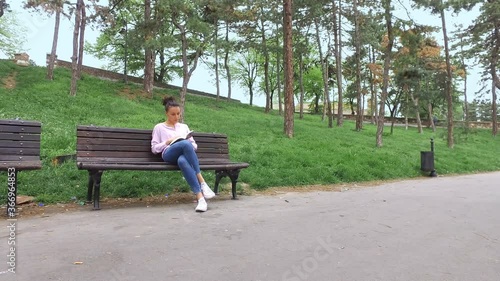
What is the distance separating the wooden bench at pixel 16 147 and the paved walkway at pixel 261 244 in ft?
1.76

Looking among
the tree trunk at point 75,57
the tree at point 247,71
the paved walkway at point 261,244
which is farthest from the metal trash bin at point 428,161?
the tree at point 247,71

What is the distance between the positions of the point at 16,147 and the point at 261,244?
11.1 ft

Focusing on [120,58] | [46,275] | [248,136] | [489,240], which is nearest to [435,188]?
[489,240]

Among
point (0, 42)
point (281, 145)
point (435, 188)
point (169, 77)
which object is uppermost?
point (0, 42)

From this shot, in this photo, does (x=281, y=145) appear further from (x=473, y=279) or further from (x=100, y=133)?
(x=473, y=279)

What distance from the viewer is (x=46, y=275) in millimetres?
2605

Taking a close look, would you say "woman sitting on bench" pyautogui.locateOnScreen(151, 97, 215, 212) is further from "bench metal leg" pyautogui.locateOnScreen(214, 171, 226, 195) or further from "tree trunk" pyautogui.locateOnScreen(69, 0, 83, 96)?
"tree trunk" pyautogui.locateOnScreen(69, 0, 83, 96)

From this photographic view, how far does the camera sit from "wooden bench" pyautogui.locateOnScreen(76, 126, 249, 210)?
Result: 4867 mm

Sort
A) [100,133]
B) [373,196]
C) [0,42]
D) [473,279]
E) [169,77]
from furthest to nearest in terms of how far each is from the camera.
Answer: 1. [169,77]
2. [0,42]
3. [373,196]
4. [100,133]
5. [473,279]

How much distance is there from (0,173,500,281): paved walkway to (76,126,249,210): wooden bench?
1.80ft

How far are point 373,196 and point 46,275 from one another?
5386mm

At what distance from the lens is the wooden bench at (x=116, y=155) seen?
4.87 metres

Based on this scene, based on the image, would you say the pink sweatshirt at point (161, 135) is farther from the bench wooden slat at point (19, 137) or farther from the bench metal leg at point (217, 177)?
the bench wooden slat at point (19, 137)

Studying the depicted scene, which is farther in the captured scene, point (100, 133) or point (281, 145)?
point (281, 145)
